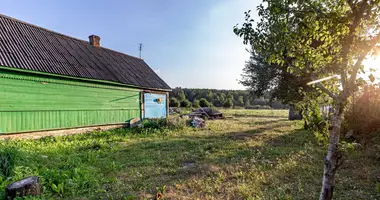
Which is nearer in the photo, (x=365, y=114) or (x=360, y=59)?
(x=360, y=59)

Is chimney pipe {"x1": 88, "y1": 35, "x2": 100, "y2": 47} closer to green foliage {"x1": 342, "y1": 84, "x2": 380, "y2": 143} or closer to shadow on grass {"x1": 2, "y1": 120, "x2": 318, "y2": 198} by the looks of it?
shadow on grass {"x1": 2, "y1": 120, "x2": 318, "y2": 198}

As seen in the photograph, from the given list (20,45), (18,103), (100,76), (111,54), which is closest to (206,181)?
(18,103)

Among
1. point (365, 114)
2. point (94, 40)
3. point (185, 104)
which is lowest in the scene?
point (365, 114)

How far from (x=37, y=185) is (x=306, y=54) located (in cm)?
478

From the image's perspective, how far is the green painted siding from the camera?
8.65m

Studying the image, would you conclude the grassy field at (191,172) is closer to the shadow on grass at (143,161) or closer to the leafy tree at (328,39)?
the shadow on grass at (143,161)

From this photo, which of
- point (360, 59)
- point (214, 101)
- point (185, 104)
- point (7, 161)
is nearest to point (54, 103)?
point (7, 161)

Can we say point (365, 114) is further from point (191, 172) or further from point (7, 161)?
point (7, 161)

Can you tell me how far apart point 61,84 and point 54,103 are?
1009 millimetres

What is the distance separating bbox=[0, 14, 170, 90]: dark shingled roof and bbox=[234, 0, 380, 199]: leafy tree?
10009 mm

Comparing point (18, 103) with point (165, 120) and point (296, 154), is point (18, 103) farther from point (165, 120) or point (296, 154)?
point (296, 154)

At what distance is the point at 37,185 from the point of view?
11.8ft

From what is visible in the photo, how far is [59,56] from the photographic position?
11297 millimetres

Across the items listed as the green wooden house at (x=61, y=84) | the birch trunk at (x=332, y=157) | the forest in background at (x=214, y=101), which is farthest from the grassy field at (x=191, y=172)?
the forest in background at (x=214, y=101)
